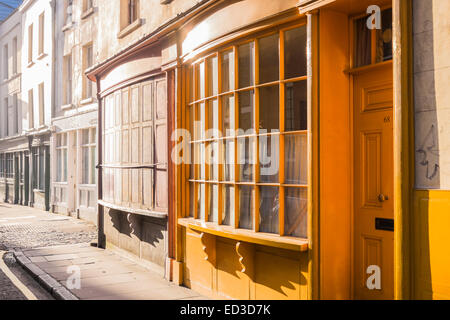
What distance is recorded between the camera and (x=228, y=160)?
18.8 feet

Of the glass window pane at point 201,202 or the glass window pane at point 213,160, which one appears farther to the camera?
the glass window pane at point 201,202

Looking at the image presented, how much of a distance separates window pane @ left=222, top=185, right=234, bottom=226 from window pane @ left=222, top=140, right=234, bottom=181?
0.14 m

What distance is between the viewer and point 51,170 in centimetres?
1750

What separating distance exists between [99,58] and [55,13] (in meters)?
8.40

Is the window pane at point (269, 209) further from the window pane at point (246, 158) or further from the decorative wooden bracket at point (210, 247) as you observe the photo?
the decorative wooden bracket at point (210, 247)

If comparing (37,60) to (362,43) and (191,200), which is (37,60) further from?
(362,43)

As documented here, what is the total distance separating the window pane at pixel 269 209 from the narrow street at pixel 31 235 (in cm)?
340

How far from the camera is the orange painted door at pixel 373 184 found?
424cm

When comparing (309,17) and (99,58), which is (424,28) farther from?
(99,58)

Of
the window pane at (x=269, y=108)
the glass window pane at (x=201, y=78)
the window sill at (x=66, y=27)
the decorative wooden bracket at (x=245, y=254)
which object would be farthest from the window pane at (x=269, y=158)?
the window sill at (x=66, y=27)

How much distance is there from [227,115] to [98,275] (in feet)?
12.0

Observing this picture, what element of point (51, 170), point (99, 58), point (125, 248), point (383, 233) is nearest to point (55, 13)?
point (51, 170)

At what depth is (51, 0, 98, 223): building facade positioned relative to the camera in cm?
1461

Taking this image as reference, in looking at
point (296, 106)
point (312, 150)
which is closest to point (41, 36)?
point (296, 106)
